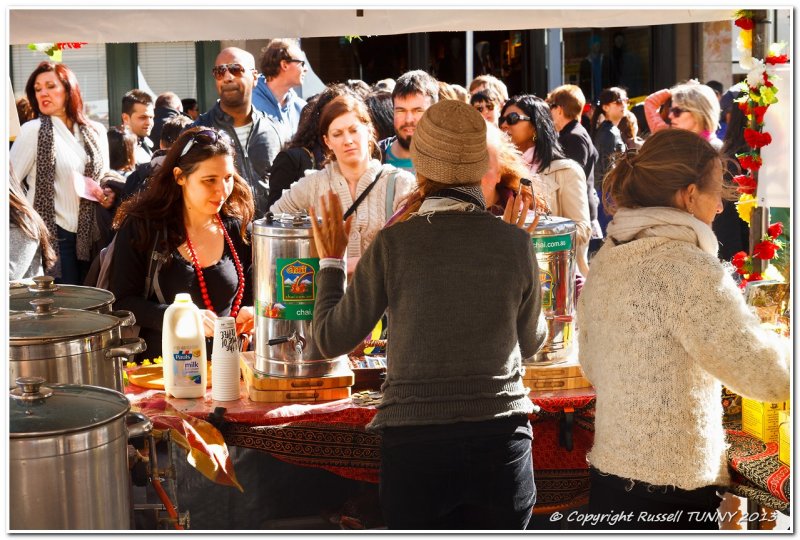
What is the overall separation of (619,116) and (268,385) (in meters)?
5.81

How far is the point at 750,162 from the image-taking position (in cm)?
382

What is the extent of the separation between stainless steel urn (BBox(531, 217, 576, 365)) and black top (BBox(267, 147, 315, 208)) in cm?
208

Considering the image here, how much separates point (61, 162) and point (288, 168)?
5.28ft

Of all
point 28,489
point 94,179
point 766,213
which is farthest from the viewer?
point 94,179

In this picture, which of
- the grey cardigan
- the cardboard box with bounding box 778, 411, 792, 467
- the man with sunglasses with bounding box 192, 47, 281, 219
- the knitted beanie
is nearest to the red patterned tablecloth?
the cardboard box with bounding box 778, 411, 792, 467

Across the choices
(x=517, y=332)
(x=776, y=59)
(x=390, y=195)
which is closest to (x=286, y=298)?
(x=517, y=332)

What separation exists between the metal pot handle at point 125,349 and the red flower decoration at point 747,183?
2.31m

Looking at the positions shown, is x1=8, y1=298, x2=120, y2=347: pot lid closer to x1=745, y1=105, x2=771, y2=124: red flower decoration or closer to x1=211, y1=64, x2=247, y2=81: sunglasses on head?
x1=745, y1=105, x2=771, y2=124: red flower decoration

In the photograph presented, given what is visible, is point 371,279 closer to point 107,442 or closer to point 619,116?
point 107,442

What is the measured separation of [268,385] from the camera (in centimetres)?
320

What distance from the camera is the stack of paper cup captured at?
10.5 feet

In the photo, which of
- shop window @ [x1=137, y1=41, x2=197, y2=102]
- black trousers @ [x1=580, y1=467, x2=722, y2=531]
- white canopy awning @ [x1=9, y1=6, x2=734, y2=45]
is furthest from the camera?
shop window @ [x1=137, y1=41, x2=197, y2=102]
